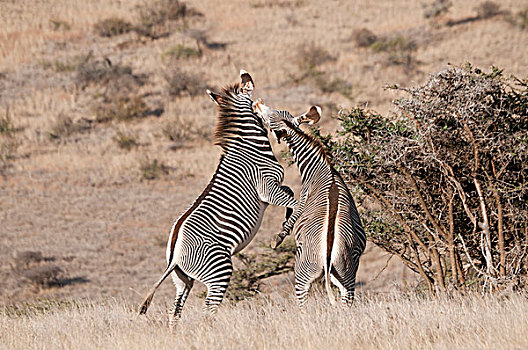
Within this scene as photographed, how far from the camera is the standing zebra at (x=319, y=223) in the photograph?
5125mm

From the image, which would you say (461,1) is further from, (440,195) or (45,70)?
(440,195)

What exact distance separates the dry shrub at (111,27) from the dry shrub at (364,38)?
16.7m

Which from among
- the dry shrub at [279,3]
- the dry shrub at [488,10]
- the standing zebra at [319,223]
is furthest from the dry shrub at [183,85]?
the standing zebra at [319,223]

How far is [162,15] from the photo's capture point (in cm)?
4594

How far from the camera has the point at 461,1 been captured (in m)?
46.2

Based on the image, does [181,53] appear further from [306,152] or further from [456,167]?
[456,167]

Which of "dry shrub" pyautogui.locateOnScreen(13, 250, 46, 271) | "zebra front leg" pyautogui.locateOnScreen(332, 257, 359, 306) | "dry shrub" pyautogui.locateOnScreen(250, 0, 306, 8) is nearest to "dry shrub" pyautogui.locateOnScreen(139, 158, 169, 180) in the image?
"dry shrub" pyautogui.locateOnScreen(13, 250, 46, 271)

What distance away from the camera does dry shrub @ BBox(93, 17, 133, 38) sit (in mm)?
42531

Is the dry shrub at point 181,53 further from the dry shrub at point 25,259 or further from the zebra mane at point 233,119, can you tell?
the zebra mane at point 233,119

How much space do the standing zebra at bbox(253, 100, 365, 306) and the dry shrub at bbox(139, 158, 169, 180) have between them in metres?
16.2

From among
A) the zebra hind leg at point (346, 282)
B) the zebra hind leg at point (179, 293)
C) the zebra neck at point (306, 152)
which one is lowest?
the zebra hind leg at point (179, 293)

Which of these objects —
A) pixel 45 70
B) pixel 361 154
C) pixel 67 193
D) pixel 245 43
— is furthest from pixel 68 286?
pixel 245 43

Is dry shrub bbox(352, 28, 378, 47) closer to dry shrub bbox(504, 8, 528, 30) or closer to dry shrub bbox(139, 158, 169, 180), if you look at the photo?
dry shrub bbox(504, 8, 528, 30)

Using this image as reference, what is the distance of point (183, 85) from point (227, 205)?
2792cm
